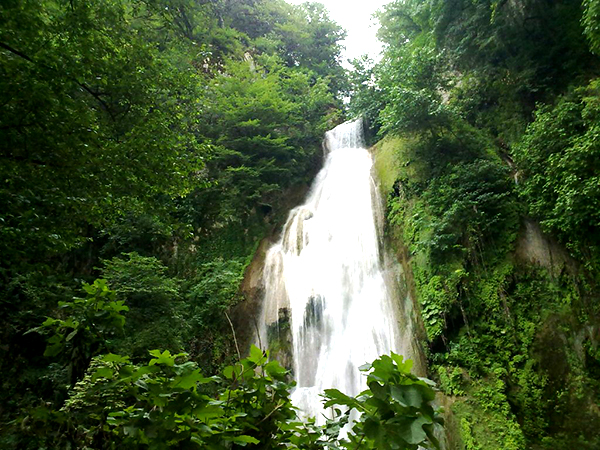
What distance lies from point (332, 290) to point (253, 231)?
480cm

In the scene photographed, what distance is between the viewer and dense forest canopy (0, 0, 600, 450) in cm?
149

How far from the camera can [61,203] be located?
12.6ft

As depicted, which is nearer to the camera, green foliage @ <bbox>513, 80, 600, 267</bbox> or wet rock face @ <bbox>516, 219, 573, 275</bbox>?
green foliage @ <bbox>513, 80, 600, 267</bbox>

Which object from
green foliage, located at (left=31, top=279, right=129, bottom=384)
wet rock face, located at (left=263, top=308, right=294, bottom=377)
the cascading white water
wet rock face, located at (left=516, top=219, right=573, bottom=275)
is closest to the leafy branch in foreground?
green foliage, located at (left=31, top=279, right=129, bottom=384)

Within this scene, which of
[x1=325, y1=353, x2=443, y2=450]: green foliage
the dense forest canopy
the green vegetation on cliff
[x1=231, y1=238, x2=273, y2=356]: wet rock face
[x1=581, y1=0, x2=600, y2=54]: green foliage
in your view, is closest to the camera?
[x1=325, y1=353, x2=443, y2=450]: green foliage

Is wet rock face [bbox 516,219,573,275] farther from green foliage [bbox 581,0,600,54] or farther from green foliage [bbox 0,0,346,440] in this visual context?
green foliage [bbox 0,0,346,440]

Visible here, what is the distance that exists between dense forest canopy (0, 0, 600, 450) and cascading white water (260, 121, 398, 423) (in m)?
0.90

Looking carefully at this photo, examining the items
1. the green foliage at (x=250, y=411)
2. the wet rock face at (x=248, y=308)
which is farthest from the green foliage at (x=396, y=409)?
the wet rock face at (x=248, y=308)

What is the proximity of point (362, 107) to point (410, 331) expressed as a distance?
33.8ft

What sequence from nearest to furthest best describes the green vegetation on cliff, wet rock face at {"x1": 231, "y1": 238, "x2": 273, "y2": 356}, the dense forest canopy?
the dense forest canopy → the green vegetation on cliff → wet rock face at {"x1": 231, "y1": 238, "x2": 273, "y2": 356}

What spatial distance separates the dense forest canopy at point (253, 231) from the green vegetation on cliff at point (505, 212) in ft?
0.13

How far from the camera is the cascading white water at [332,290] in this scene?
312 inches

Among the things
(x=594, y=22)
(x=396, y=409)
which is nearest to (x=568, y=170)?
(x=594, y=22)

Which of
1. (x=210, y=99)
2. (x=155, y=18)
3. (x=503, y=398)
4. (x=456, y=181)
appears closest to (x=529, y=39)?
(x=456, y=181)
